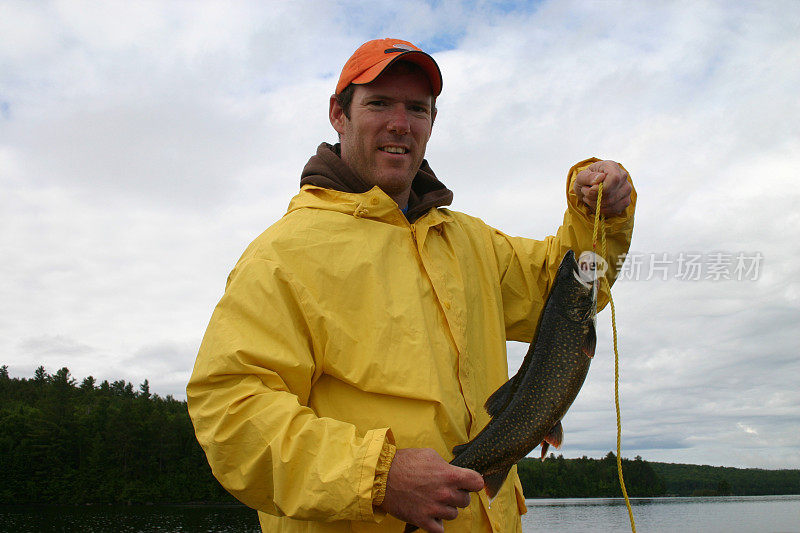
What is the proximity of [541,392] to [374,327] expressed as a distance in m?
0.98

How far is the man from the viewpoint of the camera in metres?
2.75

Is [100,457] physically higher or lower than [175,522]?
higher

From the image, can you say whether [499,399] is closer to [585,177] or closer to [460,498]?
[460,498]

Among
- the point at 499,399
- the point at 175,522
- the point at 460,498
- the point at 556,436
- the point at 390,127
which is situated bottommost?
the point at 175,522

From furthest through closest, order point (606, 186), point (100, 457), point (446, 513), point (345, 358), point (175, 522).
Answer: point (100, 457), point (175, 522), point (606, 186), point (345, 358), point (446, 513)

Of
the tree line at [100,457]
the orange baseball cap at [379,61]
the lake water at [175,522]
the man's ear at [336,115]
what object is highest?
the orange baseball cap at [379,61]

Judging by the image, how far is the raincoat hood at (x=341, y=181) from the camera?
12.8 feet

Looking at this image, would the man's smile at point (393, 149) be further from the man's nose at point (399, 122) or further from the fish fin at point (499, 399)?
the fish fin at point (499, 399)

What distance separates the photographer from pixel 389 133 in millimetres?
3812

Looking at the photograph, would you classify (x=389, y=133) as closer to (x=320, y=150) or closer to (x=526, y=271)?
(x=320, y=150)

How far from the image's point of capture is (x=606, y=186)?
3.61m

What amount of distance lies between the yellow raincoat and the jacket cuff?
0.12 ft

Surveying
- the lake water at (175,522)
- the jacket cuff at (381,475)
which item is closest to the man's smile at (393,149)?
the jacket cuff at (381,475)

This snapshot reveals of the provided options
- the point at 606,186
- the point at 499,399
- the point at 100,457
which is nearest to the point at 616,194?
the point at 606,186
